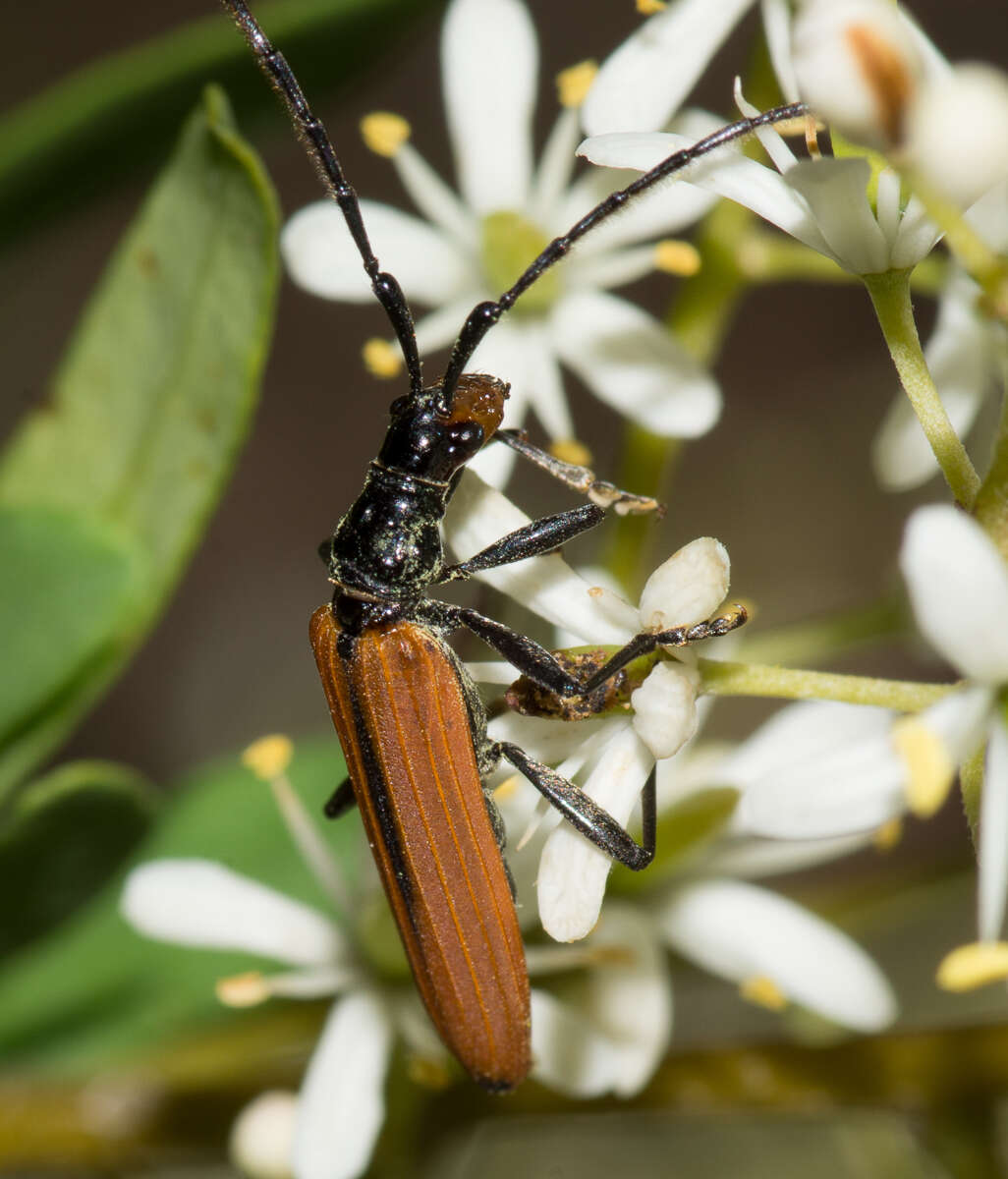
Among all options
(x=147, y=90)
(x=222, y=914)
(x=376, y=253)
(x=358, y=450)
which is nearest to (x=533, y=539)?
(x=376, y=253)

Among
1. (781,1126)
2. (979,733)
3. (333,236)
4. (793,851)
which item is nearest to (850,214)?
(979,733)

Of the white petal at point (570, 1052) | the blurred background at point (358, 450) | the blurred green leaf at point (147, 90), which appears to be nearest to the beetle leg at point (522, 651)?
the white petal at point (570, 1052)

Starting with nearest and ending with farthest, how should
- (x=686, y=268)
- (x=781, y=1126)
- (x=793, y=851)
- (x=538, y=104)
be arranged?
(x=686, y=268) → (x=793, y=851) → (x=781, y=1126) → (x=538, y=104)

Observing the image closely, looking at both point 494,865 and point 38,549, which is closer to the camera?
point 494,865

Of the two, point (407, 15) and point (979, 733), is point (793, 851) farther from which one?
point (407, 15)

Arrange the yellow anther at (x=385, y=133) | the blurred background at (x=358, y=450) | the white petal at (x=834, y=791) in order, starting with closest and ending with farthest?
the white petal at (x=834, y=791)
the yellow anther at (x=385, y=133)
the blurred background at (x=358, y=450)

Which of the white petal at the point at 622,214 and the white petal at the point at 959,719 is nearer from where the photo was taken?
the white petal at the point at 959,719

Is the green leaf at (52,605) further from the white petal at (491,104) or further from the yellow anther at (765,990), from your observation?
the yellow anther at (765,990)
